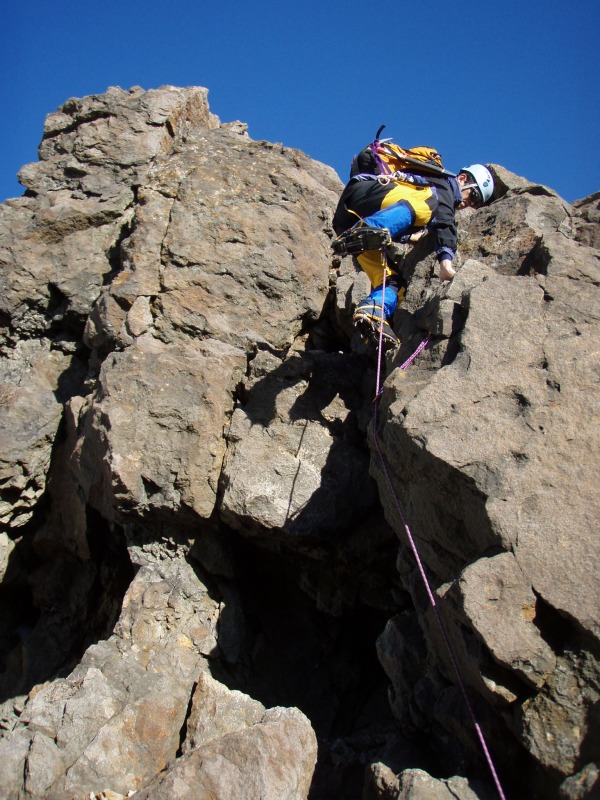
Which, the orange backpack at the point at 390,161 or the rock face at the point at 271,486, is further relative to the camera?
the orange backpack at the point at 390,161

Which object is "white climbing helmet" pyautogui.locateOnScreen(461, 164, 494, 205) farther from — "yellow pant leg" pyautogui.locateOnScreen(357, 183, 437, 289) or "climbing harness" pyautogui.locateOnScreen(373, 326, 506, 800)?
"climbing harness" pyautogui.locateOnScreen(373, 326, 506, 800)

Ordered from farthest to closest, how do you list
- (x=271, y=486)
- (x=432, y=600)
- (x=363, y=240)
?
1. (x=271, y=486)
2. (x=363, y=240)
3. (x=432, y=600)

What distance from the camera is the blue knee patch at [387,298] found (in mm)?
7299

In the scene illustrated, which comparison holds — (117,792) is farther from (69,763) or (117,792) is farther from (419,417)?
(419,417)

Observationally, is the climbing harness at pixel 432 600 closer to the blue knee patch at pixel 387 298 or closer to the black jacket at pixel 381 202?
the blue knee patch at pixel 387 298

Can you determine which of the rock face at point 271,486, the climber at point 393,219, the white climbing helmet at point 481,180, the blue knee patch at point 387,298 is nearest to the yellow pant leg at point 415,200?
the climber at point 393,219

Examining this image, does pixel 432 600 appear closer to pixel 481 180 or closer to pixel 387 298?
pixel 387 298

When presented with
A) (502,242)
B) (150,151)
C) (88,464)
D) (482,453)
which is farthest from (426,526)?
(150,151)

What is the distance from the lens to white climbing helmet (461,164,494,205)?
845 centimetres

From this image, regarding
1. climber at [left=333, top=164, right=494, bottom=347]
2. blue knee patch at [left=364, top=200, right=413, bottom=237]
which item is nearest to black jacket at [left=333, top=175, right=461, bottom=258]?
climber at [left=333, top=164, right=494, bottom=347]

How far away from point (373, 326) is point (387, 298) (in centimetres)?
62

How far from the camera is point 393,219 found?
7.41m

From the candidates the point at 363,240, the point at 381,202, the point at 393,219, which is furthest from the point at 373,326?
the point at 381,202

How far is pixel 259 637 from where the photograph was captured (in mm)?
7586
